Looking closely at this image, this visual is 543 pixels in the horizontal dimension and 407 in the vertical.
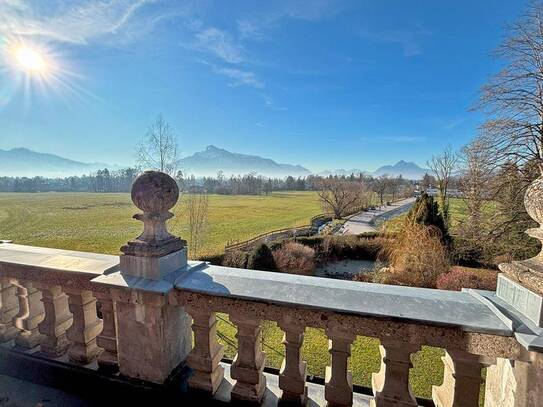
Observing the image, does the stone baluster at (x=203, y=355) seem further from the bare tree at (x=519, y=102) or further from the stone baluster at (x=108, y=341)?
the bare tree at (x=519, y=102)

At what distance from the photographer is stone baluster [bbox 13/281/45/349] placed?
2475 millimetres

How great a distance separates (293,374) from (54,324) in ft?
6.82

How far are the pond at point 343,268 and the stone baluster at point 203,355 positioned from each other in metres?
13.2

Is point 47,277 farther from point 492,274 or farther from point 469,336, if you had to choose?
point 492,274

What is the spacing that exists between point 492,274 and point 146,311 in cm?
1344

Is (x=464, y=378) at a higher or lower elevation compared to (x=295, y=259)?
higher

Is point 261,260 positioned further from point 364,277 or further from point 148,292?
point 148,292

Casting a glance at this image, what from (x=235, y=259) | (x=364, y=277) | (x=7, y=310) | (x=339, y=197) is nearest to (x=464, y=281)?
(x=364, y=277)

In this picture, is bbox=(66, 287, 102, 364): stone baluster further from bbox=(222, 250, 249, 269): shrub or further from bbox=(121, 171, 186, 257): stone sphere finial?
bbox=(222, 250, 249, 269): shrub

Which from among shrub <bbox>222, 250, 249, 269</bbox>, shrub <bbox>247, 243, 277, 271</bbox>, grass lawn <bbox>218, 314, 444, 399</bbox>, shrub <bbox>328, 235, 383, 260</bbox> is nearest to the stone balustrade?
grass lawn <bbox>218, 314, 444, 399</bbox>

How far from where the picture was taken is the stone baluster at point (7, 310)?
255 centimetres

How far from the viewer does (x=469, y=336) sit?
141cm

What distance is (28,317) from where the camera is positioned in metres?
2.49

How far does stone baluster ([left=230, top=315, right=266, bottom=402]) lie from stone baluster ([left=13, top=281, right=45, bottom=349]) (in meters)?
1.98
